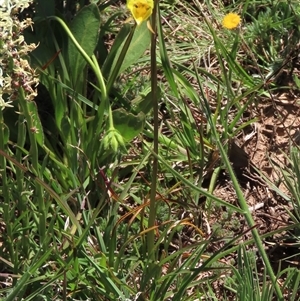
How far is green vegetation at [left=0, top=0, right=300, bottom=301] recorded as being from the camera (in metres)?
1.56

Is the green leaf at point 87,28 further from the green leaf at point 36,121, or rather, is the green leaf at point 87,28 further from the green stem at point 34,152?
the green stem at point 34,152

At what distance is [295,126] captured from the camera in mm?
2328

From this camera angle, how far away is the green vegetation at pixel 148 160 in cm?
156

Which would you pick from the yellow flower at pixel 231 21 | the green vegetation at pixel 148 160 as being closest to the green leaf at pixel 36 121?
the green vegetation at pixel 148 160

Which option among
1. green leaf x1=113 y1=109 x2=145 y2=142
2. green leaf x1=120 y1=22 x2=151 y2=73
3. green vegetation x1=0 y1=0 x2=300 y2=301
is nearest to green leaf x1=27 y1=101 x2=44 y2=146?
green vegetation x1=0 y1=0 x2=300 y2=301

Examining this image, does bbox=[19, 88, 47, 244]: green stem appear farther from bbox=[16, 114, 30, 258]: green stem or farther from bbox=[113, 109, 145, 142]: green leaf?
bbox=[113, 109, 145, 142]: green leaf

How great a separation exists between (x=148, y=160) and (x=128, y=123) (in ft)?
0.56

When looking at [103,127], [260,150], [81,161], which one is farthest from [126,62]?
[260,150]

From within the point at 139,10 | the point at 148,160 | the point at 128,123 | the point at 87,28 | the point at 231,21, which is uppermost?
the point at 139,10

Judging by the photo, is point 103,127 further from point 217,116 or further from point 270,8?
point 270,8

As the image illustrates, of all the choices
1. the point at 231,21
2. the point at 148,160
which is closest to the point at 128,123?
the point at 148,160

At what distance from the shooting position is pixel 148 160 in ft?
6.77

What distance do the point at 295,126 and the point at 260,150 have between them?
169 mm

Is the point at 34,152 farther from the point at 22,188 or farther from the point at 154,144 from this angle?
the point at 154,144
